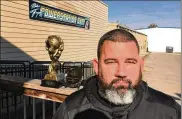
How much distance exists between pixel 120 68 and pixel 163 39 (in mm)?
74724

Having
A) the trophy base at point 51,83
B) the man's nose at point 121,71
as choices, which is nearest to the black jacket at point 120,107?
the man's nose at point 121,71

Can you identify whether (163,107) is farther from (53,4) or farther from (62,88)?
(53,4)

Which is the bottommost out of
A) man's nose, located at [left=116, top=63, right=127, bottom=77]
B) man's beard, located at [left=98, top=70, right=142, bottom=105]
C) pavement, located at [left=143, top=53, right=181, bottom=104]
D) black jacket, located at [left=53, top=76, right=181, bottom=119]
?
pavement, located at [left=143, top=53, right=181, bottom=104]

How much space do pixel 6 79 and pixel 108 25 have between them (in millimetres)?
20451

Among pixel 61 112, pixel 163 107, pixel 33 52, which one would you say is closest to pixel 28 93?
pixel 61 112

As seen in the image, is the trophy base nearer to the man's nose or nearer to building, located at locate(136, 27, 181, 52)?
the man's nose

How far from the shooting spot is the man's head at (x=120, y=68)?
189 centimetres

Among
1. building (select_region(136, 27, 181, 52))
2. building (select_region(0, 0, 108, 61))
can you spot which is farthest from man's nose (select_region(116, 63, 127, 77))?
building (select_region(136, 27, 181, 52))

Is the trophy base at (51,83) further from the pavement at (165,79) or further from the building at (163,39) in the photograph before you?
the building at (163,39)

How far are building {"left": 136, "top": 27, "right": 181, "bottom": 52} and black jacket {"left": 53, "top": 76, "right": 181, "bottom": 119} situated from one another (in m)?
69.5

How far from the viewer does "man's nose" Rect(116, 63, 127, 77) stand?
73.7 inches

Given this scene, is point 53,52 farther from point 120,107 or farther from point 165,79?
point 165,79

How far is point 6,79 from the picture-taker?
3.40 m

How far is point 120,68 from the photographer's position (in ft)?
6.21
